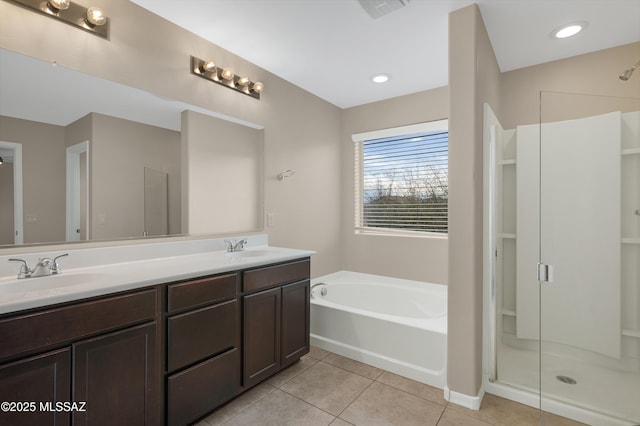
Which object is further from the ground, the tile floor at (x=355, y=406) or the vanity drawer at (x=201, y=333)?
the vanity drawer at (x=201, y=333)

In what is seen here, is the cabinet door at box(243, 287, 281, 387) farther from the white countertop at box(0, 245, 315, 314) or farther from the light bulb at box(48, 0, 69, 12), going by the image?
the light bulb at box(48, 0, 69, 12)

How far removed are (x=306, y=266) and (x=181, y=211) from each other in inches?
40.6

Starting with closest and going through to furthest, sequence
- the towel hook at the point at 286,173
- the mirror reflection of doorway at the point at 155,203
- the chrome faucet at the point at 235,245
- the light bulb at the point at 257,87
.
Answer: the mirror reflection of doorway at the point at 155,203 → the chrome faucet at the point at 235,245 → the light bulb at the point at 257,87 → the towel hook at the point at 286,173

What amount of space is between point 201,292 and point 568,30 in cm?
294

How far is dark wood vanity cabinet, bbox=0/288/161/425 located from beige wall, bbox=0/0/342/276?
1338 mm

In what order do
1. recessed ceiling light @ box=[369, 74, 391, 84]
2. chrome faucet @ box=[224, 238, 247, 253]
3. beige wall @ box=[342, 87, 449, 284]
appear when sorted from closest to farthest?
1. chrome faucet @ box=[224, 238, 247, 253]
2. recessed ceiling light @ box=[369, 74, 391, 84]
3. beige wall @ box=[342, 87, 449, 284]

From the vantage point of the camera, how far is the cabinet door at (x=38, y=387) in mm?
1059

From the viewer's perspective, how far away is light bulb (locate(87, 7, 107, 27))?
5.41ft

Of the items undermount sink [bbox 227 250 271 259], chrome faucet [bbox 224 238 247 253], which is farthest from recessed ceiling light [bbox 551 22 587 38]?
chrome faucet [bbox 224 238 247 253]

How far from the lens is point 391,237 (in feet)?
11.5

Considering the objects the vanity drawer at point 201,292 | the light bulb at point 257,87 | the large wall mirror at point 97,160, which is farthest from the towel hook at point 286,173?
the vanity drawer at point 201,292

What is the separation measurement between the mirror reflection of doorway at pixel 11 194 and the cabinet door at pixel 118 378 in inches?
31.3

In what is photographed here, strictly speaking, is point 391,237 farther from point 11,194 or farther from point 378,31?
point 11,194

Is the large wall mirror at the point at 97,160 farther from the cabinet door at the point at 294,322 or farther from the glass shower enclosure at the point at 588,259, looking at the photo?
the glass shower enclosure at the point at 588,259
